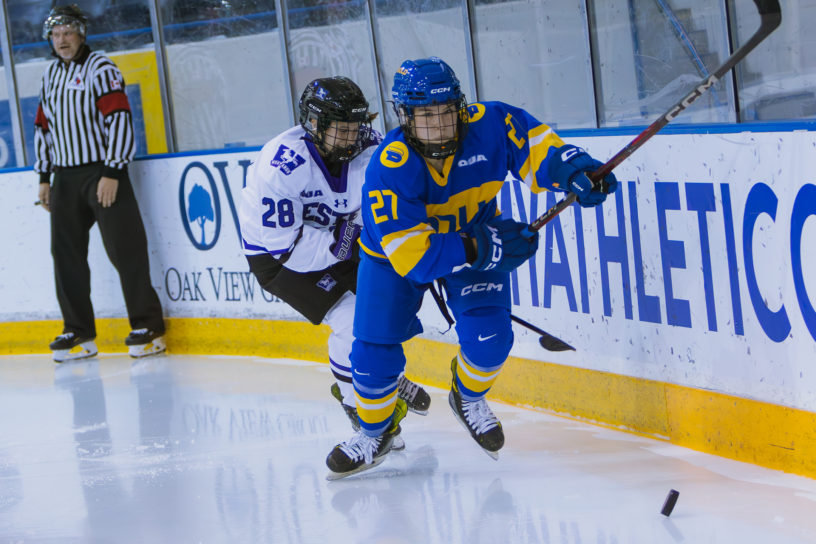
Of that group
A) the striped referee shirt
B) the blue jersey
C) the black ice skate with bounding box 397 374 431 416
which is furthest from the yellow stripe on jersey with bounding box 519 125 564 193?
the striped referee shirt

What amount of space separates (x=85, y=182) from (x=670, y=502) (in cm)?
375

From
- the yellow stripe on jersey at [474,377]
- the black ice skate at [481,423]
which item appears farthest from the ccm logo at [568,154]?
the black ice skate at [481,423]

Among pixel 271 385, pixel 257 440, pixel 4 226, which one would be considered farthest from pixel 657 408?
pixel 4 226

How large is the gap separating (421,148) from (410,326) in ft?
1.71

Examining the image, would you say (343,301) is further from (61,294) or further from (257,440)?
(61,294)

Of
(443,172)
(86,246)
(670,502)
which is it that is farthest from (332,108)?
(86,246)

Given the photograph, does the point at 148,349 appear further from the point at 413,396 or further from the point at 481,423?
the point at 481,423

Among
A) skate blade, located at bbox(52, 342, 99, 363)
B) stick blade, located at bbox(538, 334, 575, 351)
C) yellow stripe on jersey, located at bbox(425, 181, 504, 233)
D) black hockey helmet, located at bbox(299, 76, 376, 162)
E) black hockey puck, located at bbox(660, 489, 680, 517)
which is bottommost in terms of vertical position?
skate blade, located at bbox(52, 342, 99, 363)

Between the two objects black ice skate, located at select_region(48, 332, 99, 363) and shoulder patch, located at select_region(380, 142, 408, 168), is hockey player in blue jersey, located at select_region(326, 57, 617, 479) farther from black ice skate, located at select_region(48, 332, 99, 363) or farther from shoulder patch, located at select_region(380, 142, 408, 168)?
black ice skate, located at select_region(48, 332, 99, 363)

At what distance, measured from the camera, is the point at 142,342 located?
17.5 feet

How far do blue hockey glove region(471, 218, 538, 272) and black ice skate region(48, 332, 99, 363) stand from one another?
11.0 ft

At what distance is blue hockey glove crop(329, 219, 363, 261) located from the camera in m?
3.27

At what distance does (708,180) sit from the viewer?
291 centimetres

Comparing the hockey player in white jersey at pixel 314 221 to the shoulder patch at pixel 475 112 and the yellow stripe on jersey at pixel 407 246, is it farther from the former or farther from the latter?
the yellow stripe on jersey at pixel 407 246
